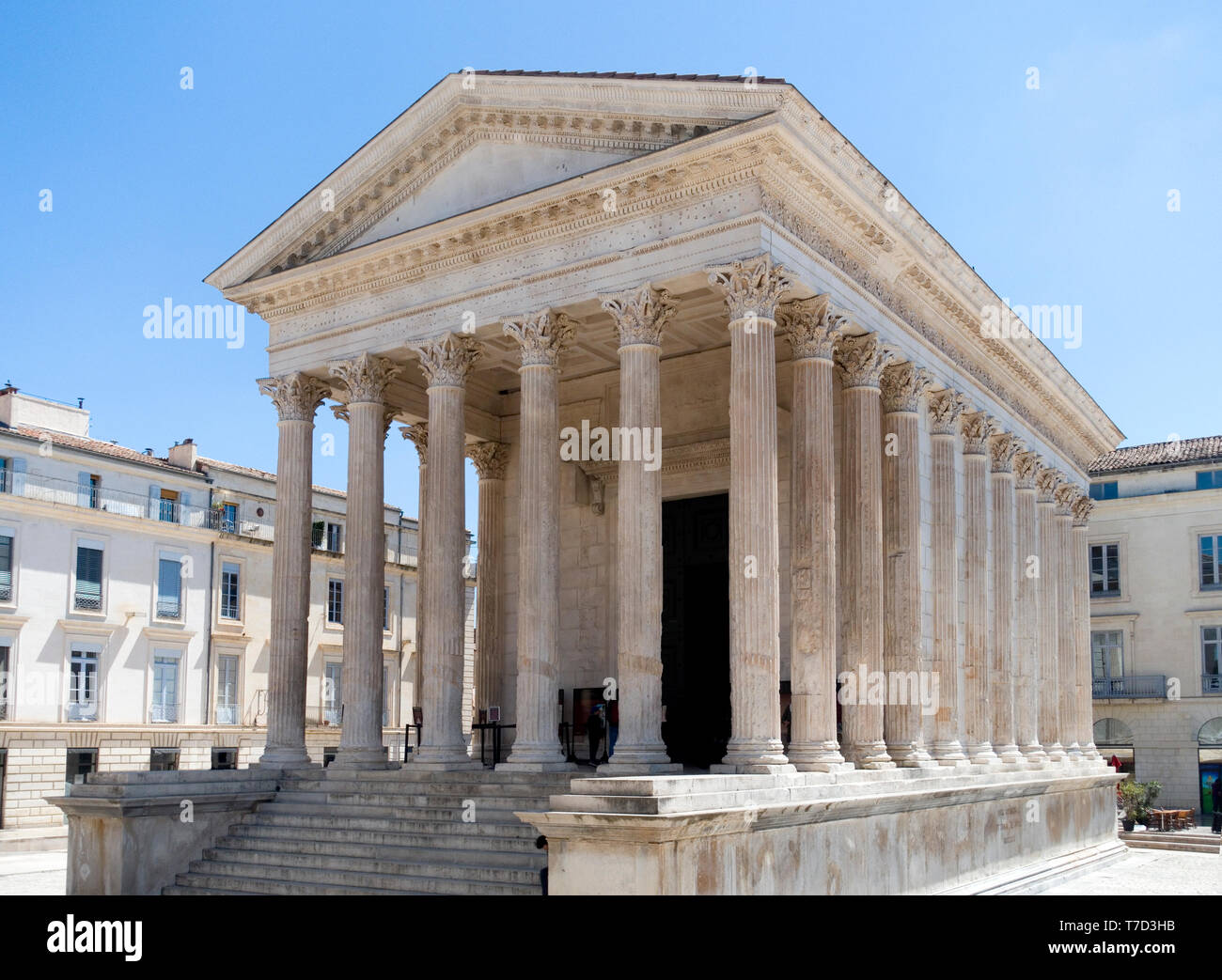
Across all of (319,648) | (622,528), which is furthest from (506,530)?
(319,648)

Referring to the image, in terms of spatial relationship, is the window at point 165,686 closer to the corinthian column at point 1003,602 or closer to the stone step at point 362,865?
the stone step at point 362,865

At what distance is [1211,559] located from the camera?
141ft

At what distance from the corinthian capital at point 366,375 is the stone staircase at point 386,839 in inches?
235

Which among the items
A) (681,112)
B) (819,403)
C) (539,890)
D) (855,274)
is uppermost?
(681,112)

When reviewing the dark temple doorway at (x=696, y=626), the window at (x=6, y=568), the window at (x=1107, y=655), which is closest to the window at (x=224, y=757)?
the window at (x=6, y=568)

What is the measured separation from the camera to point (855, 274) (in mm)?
19547

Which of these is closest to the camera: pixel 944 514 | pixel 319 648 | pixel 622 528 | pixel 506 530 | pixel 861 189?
pixel 622 528

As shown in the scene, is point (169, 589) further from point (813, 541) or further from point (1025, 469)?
point (813, 541)

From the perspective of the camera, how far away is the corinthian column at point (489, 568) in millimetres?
24656

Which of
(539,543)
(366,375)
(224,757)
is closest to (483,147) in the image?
(366,375)

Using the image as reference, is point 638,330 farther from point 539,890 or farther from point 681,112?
point 539,890

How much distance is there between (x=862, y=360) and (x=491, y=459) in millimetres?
8693

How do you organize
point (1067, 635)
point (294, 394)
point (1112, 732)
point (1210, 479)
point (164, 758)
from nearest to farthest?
1. point (294, 394)
2. point (1067, 635)
3. point (164, 758)
4. point (1210, 479)
5. point (1112, 732)
